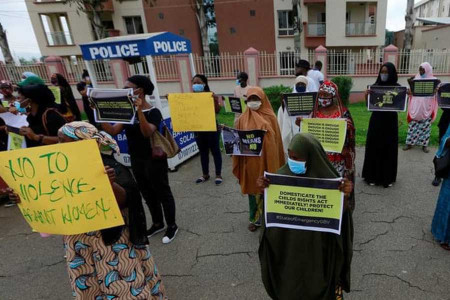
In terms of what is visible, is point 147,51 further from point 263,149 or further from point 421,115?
point 421,115

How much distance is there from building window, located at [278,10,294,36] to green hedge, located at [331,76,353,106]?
397 inches

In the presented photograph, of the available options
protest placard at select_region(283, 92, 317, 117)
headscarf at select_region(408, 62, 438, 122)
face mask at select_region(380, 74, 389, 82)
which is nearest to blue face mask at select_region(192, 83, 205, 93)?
protest placard at select_region(283, 92, 317, 117)

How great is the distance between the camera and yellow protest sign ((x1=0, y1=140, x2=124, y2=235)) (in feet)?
5.90

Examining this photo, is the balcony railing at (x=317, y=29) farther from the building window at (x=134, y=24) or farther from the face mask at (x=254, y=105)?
the face mask at (x=254, y=105)

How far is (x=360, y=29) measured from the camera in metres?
20.4

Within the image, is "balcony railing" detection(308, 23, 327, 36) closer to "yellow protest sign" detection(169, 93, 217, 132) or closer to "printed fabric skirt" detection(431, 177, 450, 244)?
"yellow protest sign" detection(169, 93, 217, 132)

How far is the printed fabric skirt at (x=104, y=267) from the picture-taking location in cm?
201

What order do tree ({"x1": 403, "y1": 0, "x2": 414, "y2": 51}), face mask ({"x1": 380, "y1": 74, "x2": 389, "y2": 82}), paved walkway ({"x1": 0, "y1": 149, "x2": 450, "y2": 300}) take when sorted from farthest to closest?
tree ({"x1": 403, "y1": 0, "x2": 414, "y2": 51}) → face mask ({"x1": 380, "y1": 74, "x2": 389, "y2": 82}) → paved walkway ({"x1": 0, "y1": 149, "x2": 450, "y2": 300})

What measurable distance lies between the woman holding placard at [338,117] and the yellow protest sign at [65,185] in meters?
2.34

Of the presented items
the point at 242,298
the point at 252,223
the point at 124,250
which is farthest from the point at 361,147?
the point at 124,250

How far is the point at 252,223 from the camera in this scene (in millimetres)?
3725

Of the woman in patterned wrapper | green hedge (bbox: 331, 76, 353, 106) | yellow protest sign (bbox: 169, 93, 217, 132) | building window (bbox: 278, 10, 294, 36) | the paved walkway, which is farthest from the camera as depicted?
building window (bbox: 278, 10, 294, 36)

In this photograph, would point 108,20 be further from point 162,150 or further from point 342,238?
point 342,238

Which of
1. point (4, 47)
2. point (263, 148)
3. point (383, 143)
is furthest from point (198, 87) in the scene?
point (4, 47)
